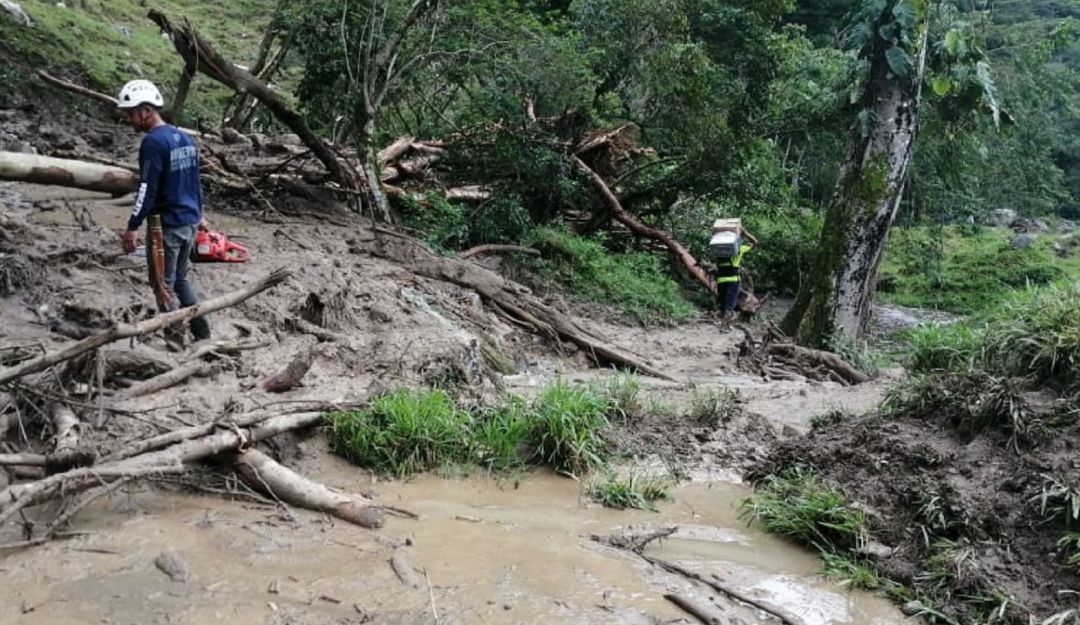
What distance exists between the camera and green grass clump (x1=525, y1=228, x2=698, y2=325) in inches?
459

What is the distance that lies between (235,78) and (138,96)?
13.7 ft

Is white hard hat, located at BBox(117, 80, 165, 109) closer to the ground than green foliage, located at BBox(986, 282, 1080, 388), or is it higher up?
higher up

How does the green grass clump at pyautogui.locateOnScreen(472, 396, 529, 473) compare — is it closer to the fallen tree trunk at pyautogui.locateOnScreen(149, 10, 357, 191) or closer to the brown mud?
the brown mud

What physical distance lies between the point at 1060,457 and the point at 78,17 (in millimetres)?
19003

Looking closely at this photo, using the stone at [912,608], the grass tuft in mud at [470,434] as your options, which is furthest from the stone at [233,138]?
the stone at [912,608]

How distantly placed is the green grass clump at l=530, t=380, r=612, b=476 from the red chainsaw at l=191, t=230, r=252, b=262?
3711 mm

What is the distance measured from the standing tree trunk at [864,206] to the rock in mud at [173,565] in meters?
7.22

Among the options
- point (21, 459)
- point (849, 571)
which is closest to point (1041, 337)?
point (849, 571)

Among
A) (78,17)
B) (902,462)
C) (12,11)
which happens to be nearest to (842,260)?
(902,462)

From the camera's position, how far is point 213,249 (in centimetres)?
768

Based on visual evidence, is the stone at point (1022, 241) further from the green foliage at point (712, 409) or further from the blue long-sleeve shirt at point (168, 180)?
the blue long-sleeve shirt at point (168, 180)

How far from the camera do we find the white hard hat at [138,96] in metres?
5.60

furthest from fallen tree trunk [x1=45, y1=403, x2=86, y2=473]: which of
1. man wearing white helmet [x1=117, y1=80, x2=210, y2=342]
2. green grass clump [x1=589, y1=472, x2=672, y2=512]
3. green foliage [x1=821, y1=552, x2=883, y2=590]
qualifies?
green foliage [x1=821, y1=552, x2=883, y2=590]

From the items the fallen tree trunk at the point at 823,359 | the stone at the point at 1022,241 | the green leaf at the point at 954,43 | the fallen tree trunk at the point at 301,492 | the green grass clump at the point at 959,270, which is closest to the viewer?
Answer: the fallen tree trunk at the point at 301,492
